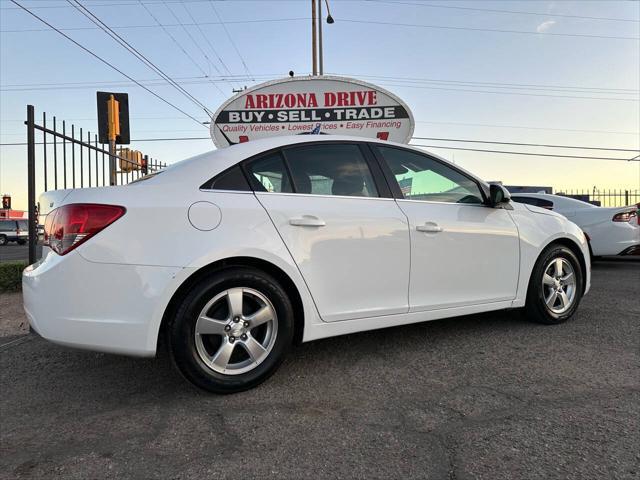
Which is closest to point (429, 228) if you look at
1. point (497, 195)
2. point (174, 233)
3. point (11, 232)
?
point (497, 195)

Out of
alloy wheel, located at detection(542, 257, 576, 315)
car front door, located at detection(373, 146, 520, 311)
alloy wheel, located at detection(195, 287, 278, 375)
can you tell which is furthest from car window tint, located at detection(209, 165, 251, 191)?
alloy wheel, located at detection(542, 257, 576, 315)

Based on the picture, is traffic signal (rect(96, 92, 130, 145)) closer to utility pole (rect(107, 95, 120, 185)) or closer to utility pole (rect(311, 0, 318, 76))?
utility pole (rect(107, 95, 120, 185))

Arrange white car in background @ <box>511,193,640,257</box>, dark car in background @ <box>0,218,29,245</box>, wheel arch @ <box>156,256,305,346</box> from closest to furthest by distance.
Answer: wheel arch @ <box>156,256,305,346</box>, white car in background @ <box>511,193,640,257</box>, dark car in background @ <box>0,218,29,245</box>

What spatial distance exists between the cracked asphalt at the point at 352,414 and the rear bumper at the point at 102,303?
404mm

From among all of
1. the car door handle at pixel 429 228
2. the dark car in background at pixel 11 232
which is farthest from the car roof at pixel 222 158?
the dark car in background at pixel 11 232

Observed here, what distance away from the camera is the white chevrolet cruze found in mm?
2322

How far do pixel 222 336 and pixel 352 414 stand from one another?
840 millimetres

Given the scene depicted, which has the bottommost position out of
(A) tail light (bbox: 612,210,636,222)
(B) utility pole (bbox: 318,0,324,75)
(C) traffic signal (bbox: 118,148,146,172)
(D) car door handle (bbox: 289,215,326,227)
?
(D) car door handle (bbox: 289,215,326,227)

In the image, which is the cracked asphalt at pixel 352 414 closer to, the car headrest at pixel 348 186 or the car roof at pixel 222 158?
the car headrest at pixel 348 186

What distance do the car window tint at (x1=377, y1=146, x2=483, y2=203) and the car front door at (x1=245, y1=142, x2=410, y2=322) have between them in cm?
19

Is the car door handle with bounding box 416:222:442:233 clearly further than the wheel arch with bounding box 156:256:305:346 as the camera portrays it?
Yes

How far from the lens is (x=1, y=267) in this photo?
567 cm

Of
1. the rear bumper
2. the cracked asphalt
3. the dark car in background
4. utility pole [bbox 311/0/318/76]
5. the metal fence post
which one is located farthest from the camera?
the dark car in background

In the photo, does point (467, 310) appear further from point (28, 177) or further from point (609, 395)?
point (28, 177)
